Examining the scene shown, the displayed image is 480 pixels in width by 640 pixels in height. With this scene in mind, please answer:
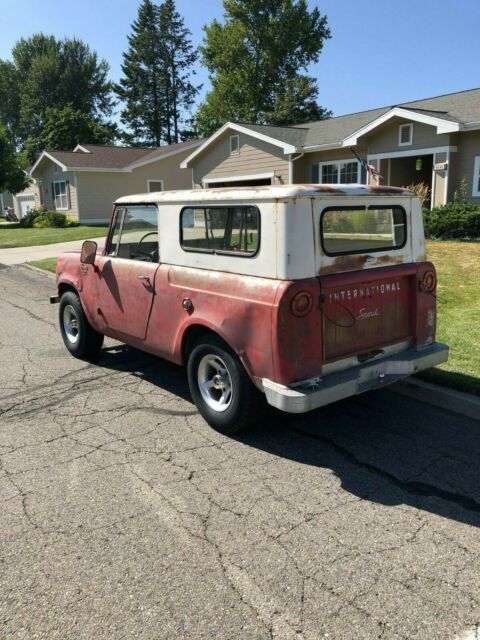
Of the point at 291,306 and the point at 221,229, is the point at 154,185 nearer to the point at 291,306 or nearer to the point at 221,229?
the point at 221,229

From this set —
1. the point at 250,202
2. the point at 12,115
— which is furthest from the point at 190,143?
the point at 12,115

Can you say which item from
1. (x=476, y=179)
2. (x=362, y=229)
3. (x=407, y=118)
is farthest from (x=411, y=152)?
(x=362, y=229)

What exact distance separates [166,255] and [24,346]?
3.29 m

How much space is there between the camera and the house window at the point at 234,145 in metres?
23.3

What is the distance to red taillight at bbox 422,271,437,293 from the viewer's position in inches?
175

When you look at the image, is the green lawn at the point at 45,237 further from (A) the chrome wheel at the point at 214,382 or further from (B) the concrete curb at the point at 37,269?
(A) the chrome wheel at the point at 214,382

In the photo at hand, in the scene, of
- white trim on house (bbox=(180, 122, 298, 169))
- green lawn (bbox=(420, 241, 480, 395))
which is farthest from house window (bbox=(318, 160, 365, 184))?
green lawn (bbox=(420, 241, 480, 395))

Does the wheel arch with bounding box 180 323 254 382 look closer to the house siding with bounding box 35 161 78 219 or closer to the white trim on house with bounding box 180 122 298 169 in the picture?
the white trim on house with bounding box 180 122 298 169

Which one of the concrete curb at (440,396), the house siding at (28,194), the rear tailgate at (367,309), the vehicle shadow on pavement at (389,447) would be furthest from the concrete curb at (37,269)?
the house siding at (28,194)

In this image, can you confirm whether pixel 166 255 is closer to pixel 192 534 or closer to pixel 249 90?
pixel 192 534

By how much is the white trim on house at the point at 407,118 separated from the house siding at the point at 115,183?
14698 millimetres

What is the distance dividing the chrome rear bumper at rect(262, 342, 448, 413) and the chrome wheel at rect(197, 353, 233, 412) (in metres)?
0.57

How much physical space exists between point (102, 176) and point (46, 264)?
57.6 feet

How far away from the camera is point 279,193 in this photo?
142 inches
